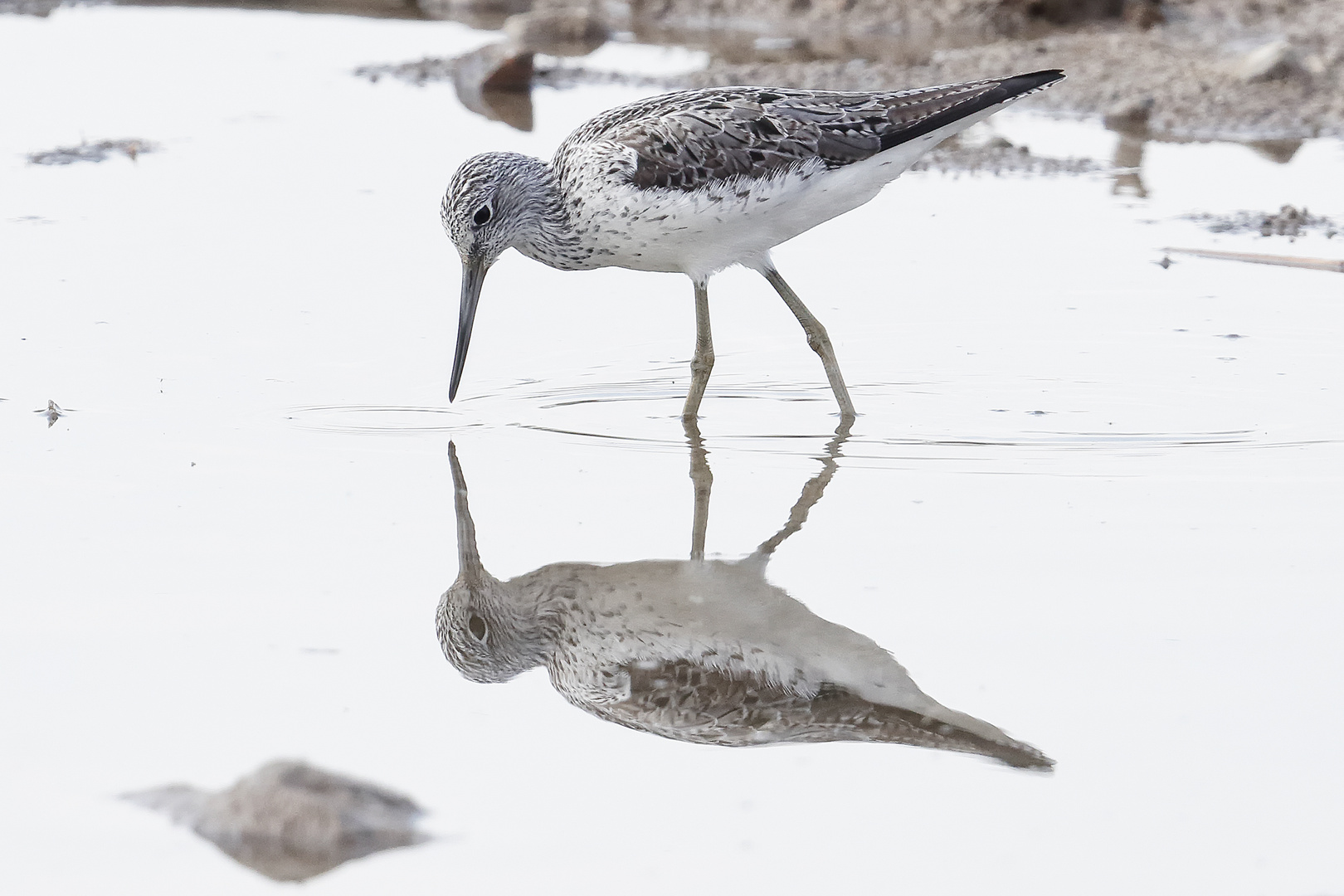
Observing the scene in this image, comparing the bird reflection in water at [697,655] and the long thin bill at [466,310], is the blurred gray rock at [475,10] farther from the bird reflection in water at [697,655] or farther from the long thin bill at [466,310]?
the bird reflection in water at [697,655]

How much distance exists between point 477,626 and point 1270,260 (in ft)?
16.8

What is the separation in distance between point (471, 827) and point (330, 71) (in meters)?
10.9

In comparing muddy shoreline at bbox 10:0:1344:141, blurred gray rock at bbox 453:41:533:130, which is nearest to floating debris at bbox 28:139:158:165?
blurred gray rock at bbox 453:41:533:130

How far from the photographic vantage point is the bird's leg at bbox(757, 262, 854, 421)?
6.62m

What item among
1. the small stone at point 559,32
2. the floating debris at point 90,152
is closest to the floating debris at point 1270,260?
the floating debris at point 90,152

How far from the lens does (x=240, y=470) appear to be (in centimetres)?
577

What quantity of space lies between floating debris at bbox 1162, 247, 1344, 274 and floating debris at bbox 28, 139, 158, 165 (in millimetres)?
6609

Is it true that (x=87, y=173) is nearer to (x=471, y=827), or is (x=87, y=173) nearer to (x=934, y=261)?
(x=934, y=261)

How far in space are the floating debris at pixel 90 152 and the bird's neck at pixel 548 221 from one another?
4.98m

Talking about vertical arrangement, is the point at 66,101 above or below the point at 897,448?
above

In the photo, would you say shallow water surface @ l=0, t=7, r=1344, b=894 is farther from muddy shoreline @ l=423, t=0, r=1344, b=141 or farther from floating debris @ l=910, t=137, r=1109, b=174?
muddy shoreline @ l=423, t=0, r=1344, b=141

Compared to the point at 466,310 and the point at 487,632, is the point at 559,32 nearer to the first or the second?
the point at 466,310

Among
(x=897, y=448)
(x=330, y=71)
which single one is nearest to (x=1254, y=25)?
(x=330, y=71)

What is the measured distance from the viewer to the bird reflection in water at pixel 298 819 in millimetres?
3428
